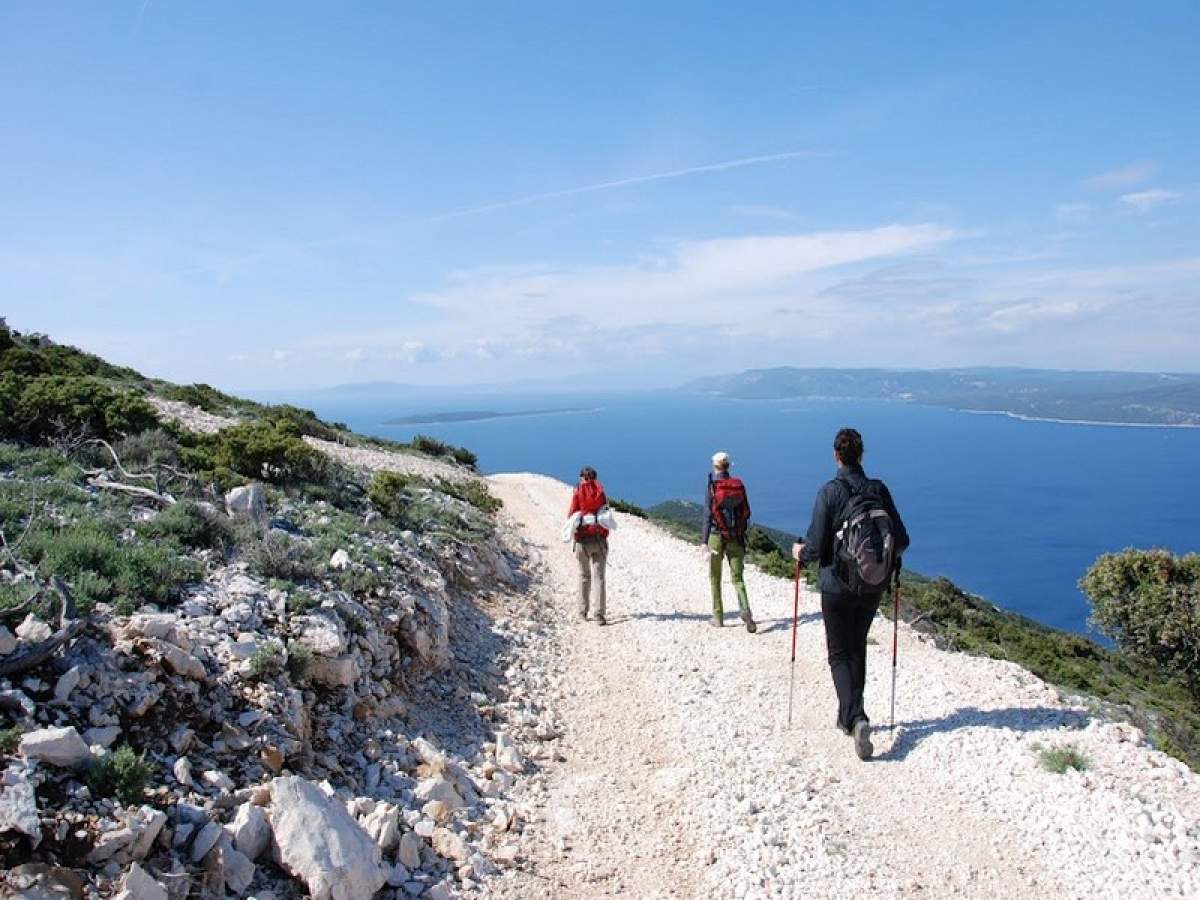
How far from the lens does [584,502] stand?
10.9m

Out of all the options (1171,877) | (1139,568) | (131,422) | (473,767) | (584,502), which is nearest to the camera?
(1171,877)

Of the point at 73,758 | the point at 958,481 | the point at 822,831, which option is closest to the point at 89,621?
the point at 73,758

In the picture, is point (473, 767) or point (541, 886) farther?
point (473, 767)

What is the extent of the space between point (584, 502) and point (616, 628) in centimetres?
205

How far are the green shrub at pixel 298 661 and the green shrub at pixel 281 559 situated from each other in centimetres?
140

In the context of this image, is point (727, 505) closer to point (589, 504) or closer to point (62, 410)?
point (589, 504)

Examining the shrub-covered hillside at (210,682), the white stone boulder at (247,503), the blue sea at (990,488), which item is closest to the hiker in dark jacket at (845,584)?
the shrub-covered hillside at (210,682)

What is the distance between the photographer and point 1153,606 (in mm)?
19797

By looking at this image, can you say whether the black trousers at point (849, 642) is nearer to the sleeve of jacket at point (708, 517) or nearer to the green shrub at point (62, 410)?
the sleeve of jacket at point (708, 517)

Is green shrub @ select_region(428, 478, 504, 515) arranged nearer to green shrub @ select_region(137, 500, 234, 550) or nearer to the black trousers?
green shrub @ select_region(137, 500, 234, 550)

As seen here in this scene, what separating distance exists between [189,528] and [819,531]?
6527 millimetres

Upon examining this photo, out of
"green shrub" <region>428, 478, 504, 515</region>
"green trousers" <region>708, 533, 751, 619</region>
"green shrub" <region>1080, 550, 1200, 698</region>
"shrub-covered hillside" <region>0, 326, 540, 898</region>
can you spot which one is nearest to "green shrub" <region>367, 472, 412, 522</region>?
"shrub-covered hillside" <region>0, 326, 540, 898</region>

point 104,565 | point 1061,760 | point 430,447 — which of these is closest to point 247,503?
point 104,565

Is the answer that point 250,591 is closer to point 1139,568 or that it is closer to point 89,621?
point 89,621
